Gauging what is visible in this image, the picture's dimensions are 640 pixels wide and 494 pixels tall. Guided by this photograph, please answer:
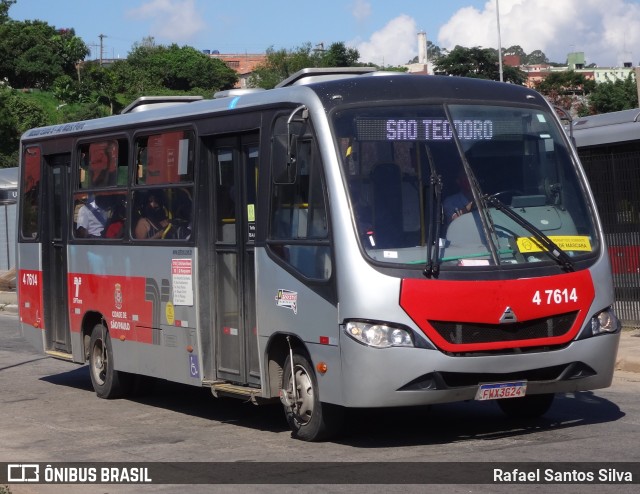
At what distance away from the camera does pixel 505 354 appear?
877 centimetres

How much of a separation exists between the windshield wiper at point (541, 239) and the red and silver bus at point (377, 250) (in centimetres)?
1

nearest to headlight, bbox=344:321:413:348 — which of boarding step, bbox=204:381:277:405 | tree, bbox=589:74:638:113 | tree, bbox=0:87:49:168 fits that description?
boarding step, bbox=204:381:277:405

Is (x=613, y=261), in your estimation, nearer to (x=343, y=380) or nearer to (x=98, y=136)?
(x=98, y=136)

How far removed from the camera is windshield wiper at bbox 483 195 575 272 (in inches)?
359

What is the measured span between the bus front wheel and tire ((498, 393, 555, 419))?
4572 millimetres

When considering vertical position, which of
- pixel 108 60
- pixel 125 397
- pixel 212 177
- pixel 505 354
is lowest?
pixel 125 397

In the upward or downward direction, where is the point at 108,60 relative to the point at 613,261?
upward

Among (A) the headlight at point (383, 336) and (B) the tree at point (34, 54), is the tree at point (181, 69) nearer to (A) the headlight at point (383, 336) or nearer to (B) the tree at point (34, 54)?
(B) the tree at point (34, 54)

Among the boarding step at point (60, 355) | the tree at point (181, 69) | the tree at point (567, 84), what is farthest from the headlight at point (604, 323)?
the tree at point (181, 69)

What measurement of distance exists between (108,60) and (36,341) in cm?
15806

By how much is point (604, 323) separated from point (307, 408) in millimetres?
2439

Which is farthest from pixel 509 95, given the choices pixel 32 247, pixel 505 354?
pixel 32 247

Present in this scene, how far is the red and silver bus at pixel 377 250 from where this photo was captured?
867 centimetres

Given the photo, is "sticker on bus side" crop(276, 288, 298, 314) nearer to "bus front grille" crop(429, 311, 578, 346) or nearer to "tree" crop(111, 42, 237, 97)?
"bus front grille" crop(429, 311, 578, 346)
